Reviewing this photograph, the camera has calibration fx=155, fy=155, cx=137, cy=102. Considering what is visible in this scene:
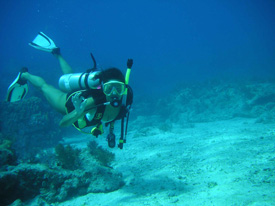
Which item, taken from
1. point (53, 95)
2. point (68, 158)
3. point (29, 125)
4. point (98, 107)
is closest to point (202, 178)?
point (98, 107)

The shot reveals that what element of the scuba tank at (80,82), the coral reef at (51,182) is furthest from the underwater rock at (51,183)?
the scuba tank at (80,82)

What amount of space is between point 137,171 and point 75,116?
11.2 ft

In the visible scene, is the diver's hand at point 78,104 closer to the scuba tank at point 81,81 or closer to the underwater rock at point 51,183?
the scuba tank at point 81,81

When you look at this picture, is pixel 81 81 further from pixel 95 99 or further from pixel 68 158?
pixel 68 158

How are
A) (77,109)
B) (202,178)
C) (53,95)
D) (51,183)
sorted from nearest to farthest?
(77,109), (202,178), (51,183), (53,95)

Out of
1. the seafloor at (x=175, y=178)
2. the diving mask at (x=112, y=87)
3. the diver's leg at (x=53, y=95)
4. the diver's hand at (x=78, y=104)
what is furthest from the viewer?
the diver's leg at (x=53, y=95)

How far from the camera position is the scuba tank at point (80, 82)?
380 cm

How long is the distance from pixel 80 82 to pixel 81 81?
0.05 metres

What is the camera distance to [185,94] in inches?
746

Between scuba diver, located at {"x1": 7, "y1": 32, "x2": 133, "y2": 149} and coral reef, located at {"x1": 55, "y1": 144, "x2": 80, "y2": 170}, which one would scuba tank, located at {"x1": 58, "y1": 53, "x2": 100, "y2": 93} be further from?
coral reef, located at {"x1": 55, "y1": 144, "x2": 80, "y2": 170}

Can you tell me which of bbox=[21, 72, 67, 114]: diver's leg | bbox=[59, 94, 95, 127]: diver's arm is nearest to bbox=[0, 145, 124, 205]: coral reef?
bbox=[21, 72, 67, 114]: diver's leg

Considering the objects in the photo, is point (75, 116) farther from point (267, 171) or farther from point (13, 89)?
point (13, 89)

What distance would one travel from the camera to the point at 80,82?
4098mm

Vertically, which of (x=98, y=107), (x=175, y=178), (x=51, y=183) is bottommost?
(x=51, y=183)
